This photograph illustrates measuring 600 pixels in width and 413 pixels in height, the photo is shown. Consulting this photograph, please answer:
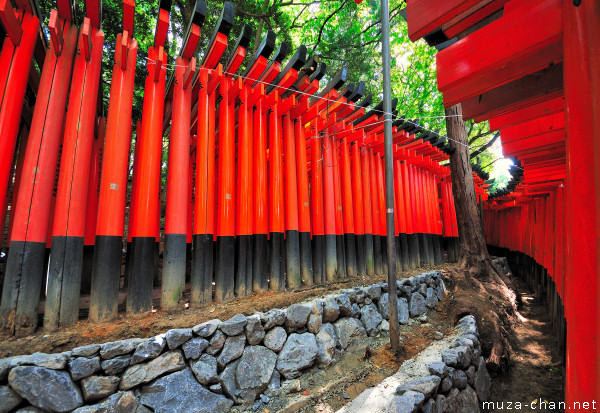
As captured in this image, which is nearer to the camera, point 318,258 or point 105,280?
point 105,280

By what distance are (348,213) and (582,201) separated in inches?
198

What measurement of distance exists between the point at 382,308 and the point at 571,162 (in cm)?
455

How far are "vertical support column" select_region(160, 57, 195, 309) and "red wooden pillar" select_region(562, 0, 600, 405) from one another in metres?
3.90

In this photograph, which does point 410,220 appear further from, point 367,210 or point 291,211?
point 291,211

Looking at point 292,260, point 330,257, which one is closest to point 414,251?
point 330,257

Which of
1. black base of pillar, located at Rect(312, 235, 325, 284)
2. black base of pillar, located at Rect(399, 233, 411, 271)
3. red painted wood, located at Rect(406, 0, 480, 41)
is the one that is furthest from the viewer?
black base of pillar, located at Rect(399, 233, 411, 271)

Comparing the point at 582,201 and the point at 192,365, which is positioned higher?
the point at 582,201

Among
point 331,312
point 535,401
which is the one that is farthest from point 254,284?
point 535,401

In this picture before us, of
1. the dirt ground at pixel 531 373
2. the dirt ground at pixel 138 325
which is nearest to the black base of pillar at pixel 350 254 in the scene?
the dirt ground at pixel 138 325

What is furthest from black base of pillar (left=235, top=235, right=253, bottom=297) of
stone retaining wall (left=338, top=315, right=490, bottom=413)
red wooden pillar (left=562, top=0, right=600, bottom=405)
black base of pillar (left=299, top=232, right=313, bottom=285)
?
red wooden pillar (left=562, top=0, right=600, bottom=405)

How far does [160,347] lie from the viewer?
2926 millimetres

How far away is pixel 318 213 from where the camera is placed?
5844 millimetres

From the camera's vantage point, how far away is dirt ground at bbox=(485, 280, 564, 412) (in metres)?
4.77

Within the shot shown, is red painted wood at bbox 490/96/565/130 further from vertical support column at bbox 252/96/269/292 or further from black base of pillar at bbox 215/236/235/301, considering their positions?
black base of pillar at bbox 215/236/235/301
